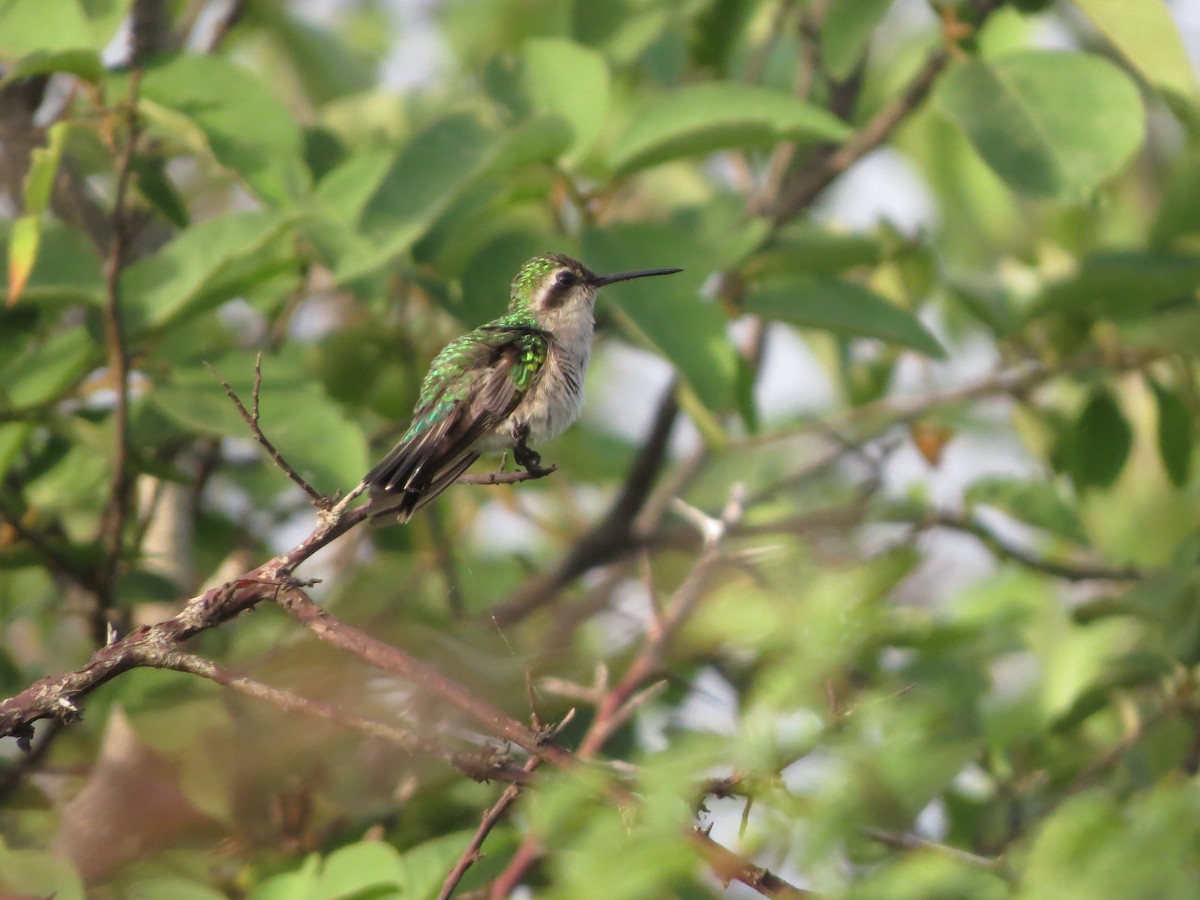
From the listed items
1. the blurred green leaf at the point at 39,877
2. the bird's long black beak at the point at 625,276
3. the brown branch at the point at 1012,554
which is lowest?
the brown branch at the point at 1012,554

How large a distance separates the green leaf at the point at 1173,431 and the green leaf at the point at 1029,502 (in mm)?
355

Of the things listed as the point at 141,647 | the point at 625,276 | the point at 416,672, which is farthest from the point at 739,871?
the point at 625,276

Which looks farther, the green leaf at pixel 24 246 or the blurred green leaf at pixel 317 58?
the blurred green leaf at pixel 317 58

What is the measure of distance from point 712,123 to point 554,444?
2.19 meters

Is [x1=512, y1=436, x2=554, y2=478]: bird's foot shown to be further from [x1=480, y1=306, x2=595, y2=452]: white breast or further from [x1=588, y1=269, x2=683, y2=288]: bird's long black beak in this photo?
[x1=588, y1=269, x2=683, y2=288]: bird's long black beak

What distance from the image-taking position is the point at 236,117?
13.6 feet

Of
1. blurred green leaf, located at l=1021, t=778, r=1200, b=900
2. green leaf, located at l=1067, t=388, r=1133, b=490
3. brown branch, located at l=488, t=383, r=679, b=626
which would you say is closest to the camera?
blurred green leaf, located at l=1021, t=778, r=1200, b=900

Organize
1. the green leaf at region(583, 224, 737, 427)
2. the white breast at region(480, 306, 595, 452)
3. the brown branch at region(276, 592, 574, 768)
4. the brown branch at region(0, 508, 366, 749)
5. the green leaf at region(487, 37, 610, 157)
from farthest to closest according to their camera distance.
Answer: the green leaf at region(487, 37, 610, 157), the green leaf at region(583, 224, 737, 427), the white breast at region(480, 306, 595, 452), the brown branch at region(0, 508, 366, 749), the brown branch at region(276, 592, 574, 768)

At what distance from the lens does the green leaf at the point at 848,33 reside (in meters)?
4.53

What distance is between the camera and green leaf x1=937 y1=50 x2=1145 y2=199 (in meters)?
4.16

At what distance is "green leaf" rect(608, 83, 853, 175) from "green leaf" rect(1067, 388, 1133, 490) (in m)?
1.56

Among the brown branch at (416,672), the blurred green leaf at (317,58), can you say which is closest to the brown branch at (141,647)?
the brown branch at (416,672)

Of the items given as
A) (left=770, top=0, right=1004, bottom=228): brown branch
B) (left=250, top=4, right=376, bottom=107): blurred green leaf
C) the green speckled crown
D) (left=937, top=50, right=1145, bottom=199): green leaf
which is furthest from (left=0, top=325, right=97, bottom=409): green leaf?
(left=250, top=4, right=376, bottom=107): blurred green leaf

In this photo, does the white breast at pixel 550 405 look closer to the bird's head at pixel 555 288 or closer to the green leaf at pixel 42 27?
the bird's head at pixel 555 288
